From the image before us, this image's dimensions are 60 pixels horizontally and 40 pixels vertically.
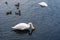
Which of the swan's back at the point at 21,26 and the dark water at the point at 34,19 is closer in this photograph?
the dark water at the point at 34,19

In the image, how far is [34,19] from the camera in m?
17.7

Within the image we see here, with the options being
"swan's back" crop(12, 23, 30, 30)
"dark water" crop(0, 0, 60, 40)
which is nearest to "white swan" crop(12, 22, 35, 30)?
"swan's back" crop(12, 23, 30, 30)

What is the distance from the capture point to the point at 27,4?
20797 mm

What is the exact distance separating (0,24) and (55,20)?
4.61 m

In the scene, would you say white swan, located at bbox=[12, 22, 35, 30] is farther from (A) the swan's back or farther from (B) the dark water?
(B) the dark water

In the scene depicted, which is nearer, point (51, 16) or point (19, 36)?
point (19, 36)

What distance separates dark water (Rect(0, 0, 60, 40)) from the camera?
595 inches

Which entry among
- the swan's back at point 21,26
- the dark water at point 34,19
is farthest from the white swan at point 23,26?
the dark water at point 34,19

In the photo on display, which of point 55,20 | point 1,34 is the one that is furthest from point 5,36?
point 55,20

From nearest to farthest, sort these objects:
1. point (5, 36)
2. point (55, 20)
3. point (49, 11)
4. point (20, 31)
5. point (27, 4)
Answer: point (5, 36)
point (20, 31)
point (55, 20)
point (49, 11)
point (27, 4)

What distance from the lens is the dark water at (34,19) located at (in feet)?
49.6

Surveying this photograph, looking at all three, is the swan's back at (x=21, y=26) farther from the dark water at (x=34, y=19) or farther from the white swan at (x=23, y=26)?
the dark water at (x=34, y=19)

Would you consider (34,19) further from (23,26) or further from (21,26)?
(21,26)

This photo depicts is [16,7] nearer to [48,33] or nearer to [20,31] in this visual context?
[20,31]
